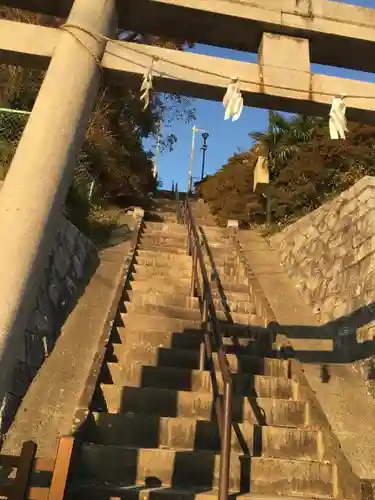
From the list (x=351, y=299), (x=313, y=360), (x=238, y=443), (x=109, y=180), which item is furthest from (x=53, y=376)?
(x=109, y=180)

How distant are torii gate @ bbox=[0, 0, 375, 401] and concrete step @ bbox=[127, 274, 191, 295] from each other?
389cm

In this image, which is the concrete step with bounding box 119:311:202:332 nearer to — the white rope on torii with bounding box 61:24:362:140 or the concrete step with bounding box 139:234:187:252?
the white rope on torii with bounding box 61:24:362:140

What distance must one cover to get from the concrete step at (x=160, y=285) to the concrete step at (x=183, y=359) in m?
2.02

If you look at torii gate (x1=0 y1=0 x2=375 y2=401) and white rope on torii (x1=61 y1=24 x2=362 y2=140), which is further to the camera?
white rope on torii (x1=61 y1=24 x2=362 y2=140)

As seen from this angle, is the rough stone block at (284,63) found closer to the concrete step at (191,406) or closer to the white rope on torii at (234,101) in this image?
the white rope on torii at (234,101)

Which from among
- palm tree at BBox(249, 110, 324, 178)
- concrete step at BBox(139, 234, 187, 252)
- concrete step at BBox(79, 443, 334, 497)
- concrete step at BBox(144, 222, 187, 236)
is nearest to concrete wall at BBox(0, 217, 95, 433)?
concrete step at BBox(79, 443, 334, 497)

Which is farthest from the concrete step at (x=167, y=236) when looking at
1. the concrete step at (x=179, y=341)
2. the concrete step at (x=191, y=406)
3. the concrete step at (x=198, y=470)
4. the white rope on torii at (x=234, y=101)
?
the concrete step at (x=198, y=470)

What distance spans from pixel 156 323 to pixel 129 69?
10.3ft

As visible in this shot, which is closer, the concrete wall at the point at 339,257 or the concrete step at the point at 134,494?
the concrete step at the point at 134,494

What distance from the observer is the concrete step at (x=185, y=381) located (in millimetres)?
4742

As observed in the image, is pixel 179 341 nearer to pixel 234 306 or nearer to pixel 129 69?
pixel 234 306

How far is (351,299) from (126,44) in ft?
15.5

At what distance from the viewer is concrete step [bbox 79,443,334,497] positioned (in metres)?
3.65

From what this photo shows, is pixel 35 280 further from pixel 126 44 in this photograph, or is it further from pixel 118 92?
pixel 118 92
